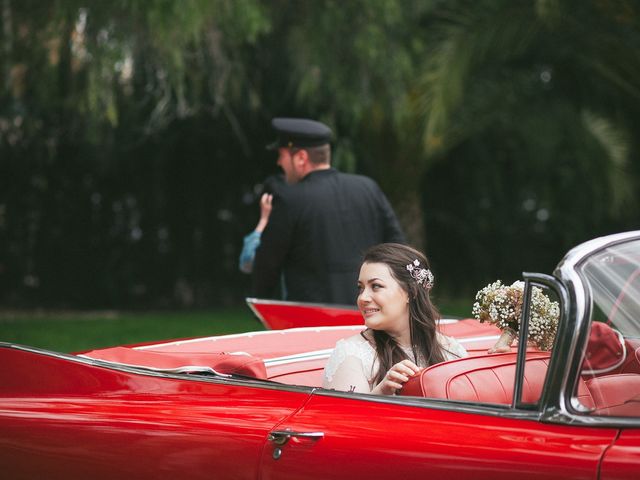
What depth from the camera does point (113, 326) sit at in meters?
11.5

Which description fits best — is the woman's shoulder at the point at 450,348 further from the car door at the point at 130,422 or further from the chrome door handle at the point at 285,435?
the chrome door handle at the point at 285,435

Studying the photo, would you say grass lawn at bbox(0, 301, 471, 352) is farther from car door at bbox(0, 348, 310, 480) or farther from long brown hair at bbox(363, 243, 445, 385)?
long brown hair at bbox(363, 243, 445, 385)

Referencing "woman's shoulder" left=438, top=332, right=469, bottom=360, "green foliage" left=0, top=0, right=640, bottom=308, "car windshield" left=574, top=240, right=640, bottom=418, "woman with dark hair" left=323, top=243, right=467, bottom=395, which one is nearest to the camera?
"car windshield" left=574, top=240, right=640, bottom=418

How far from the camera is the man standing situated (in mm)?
5160

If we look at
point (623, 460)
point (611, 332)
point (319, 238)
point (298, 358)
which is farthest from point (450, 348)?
point (319, 238)

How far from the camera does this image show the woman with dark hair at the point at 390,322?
318cm

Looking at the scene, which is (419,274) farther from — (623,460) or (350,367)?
(623,460)

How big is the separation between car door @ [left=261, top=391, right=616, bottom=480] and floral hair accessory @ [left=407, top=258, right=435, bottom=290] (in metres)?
0.67

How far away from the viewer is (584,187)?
537 inches

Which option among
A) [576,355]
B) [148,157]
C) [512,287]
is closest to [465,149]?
[148,157]

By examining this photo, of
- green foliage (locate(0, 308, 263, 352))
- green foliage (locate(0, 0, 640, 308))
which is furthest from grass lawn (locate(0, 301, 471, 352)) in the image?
green foliage (locate(0, 0, 640, 308))

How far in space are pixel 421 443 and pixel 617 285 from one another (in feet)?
2.01

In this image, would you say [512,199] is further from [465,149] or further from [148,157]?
[148,157]

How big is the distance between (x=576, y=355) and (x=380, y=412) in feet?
1.67
